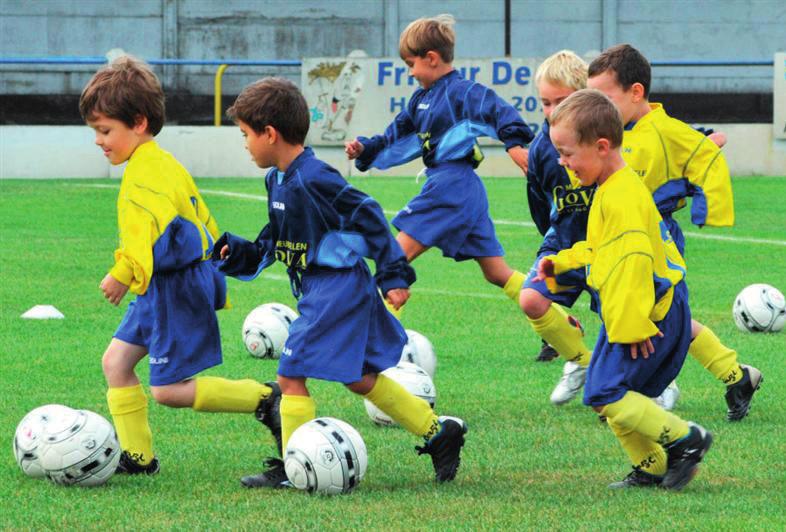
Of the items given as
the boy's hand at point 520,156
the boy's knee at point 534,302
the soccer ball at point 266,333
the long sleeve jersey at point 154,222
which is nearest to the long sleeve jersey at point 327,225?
the long sleeve jersey at point 154,222

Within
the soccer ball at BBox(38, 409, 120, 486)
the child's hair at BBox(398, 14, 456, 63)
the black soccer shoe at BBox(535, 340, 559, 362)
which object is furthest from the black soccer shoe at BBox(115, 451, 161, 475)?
the child's hair at BBox(398, 14, 456, 63)

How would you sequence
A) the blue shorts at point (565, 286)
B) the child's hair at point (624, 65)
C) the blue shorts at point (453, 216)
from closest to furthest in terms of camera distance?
the child's hair at point (624, 65), the blue shorts at point (565, 286), the blue shorts at point (453, 216)

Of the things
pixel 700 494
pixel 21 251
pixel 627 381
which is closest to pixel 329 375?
pixel 627 381

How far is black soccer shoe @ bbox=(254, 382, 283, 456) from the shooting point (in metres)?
5.68

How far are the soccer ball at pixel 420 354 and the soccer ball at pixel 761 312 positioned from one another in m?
2.50

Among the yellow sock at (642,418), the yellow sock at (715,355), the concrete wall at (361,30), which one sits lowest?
the yellow sock at (715,355)

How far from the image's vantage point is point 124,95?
536cm

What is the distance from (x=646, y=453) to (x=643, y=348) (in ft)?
1.50

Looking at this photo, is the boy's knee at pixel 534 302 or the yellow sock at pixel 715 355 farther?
the boy's knee at pixel 534 302

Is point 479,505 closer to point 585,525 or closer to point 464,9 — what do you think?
point 585,525

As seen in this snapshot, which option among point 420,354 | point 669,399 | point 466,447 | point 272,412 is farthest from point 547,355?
point 272,412

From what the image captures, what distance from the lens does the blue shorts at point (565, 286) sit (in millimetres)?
6273

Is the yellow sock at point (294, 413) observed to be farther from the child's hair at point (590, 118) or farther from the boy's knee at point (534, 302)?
the boy's knee at point (534, 302)

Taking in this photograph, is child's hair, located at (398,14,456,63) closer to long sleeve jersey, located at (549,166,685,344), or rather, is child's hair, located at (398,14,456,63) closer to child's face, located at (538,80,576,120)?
child's face, located at (538,80,576,120)
